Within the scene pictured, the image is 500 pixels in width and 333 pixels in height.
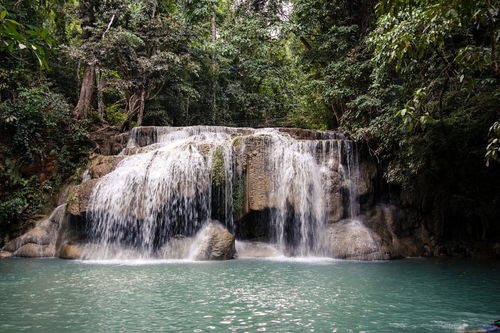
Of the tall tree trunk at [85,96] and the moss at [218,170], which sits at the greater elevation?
the tall tree trunk at [85,96]

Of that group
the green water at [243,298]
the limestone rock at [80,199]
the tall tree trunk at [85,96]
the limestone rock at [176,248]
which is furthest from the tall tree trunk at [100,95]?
the green water at [243,298]

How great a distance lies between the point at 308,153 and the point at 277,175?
155 cm

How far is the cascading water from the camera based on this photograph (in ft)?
36.1

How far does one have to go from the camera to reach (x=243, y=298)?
5.62 meters

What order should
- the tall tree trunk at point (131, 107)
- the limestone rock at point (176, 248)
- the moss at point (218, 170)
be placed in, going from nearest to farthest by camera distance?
1. the limestone rock at point (176, 248)
2. the moss at point (218, 170)
3. the tall tree trunk at point (131, 107)

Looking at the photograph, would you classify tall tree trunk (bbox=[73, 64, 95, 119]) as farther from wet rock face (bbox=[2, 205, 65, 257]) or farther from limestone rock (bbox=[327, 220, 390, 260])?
limestone rock (bbox=[327, 220, 390, 260])

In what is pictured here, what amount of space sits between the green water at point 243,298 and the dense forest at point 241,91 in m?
3.65

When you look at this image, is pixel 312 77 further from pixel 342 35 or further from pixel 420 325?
pixel 420 325

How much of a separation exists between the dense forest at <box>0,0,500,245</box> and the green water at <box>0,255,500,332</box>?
12.0 feet

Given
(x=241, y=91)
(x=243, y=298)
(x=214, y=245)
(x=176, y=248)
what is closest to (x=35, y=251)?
(x=176, y=248)

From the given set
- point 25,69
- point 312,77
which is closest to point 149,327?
point 25,69

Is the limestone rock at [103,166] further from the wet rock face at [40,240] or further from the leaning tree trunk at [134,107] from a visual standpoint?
the leaning tree trunk at [134,107]

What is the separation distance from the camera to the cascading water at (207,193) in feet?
36.1

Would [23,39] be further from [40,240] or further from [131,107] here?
[131,107]
